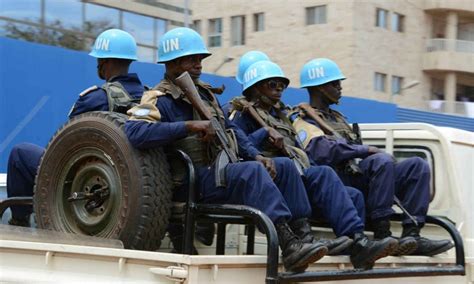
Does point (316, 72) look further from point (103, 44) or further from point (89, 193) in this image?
point (89, 193)

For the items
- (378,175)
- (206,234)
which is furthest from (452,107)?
(206,234)

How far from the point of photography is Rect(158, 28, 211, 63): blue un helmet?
4414mm

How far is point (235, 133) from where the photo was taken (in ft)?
14.9

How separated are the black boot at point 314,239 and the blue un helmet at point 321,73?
171 centimetres

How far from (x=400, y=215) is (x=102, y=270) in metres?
2.18

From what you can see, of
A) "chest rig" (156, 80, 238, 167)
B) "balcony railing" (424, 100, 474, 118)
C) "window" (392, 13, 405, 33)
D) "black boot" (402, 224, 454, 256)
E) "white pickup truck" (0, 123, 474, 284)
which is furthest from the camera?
"window" (392, 13, 405, 33)

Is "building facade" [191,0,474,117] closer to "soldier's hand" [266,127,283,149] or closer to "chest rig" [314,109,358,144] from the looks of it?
"chest rig" [314,109,358,144]

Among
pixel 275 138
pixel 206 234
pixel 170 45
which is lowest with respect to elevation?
pixel 206 234

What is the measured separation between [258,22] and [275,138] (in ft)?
91.9

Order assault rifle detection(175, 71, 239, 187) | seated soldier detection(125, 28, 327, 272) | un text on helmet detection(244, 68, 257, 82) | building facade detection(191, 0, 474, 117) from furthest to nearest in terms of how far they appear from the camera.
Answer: building facade detection(191, 0, 474, 117), un text on helmet detection(244, 68, 257, 82), assault rifle detection(175, 71, 239, 187), seated soldier detection(125, 28, 327, 272)

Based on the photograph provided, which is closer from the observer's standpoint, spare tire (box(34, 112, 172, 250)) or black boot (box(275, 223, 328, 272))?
black boot (box(275, 223, 328, 272))

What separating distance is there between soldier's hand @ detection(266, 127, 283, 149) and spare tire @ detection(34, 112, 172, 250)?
35.6 inches

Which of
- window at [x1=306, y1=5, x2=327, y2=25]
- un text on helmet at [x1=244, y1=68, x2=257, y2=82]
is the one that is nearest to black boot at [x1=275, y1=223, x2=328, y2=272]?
un text on helmet at [x1=244, y1=68, x2=257, y2=82]

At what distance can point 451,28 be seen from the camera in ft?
115
